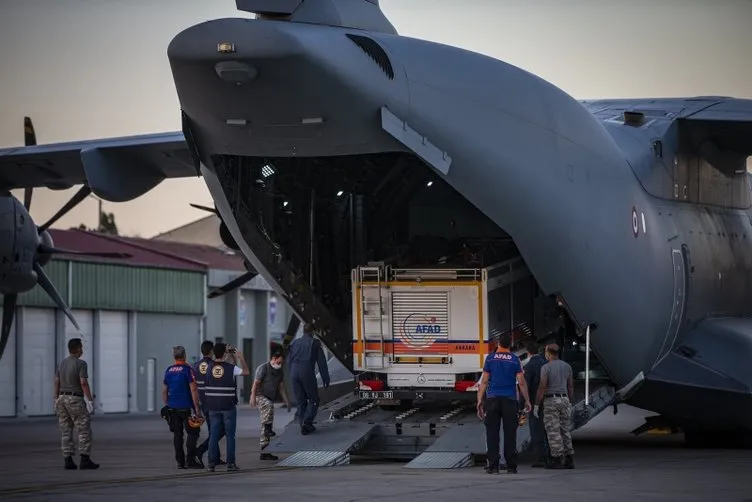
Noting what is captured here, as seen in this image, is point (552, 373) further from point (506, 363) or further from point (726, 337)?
point (726, 337)

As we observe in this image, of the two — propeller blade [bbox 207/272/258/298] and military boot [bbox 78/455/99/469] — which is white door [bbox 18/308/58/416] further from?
military boot [bbox 78/455/99/469]

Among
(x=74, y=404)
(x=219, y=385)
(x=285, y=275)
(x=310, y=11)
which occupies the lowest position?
(x=74, y=404)

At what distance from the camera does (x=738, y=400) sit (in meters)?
19.7

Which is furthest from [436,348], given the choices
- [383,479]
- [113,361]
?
[113,361]

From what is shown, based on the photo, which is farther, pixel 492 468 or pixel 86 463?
pixel 86 463

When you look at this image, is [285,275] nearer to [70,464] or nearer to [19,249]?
[70,464]

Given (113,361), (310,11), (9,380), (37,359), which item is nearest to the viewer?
(310,11)

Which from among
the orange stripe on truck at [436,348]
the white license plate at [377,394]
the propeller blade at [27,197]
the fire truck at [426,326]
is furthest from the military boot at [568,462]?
the propeller blade at [27,197]

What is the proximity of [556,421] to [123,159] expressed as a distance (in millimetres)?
8632

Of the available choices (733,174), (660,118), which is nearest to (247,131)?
(660,118)

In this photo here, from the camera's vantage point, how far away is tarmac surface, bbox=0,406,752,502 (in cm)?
1355

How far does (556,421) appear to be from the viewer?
56.0 feet

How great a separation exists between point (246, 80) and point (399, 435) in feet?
17.0

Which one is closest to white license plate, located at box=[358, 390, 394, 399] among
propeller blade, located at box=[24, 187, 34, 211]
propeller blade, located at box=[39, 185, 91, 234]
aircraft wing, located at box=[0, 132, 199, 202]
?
aircraft wing, located at box=[0, 132, 199, 202]
